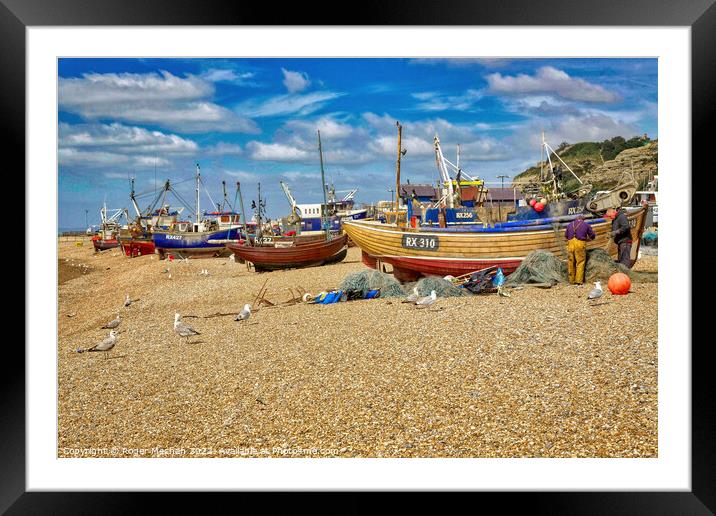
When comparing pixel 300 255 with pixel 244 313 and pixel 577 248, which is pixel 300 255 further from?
pixel 577 248

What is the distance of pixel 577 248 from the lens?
6754mm

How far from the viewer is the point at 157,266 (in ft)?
32.2

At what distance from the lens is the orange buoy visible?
609cm

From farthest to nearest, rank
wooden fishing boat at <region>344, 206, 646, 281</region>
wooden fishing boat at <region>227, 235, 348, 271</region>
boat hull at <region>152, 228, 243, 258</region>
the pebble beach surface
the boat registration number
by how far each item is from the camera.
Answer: boat hull at <region>152, 228, 243, 258</region>, wooden fishing boat at <region>227, 235, 348, 271</region>, the boat registration number, wooden fishing boat at <region>344, 206, 646, 281</region>, the pebble beach surface

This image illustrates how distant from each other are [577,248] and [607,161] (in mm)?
1180

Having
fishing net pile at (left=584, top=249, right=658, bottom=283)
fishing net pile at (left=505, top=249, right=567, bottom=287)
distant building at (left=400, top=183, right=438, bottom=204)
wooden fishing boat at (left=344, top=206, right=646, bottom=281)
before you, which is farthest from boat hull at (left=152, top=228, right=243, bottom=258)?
fishing net pile at (left=584, top=249, right=658, bottom=283)

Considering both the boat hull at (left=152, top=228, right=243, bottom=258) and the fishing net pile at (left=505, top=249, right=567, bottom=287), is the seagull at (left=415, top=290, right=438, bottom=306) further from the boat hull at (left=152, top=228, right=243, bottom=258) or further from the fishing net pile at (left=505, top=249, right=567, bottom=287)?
the boat hull at (left=152, top=228, right=243, bottom=258)

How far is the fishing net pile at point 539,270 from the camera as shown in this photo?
6.85 metres

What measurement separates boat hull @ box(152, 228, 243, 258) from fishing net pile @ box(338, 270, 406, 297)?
4045 millimetres

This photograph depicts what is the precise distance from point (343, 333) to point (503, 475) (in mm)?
2327

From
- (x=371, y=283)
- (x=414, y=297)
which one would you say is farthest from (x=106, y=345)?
(x=414, y=297)

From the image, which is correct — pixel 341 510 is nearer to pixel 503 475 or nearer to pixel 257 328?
pixel 503 475
